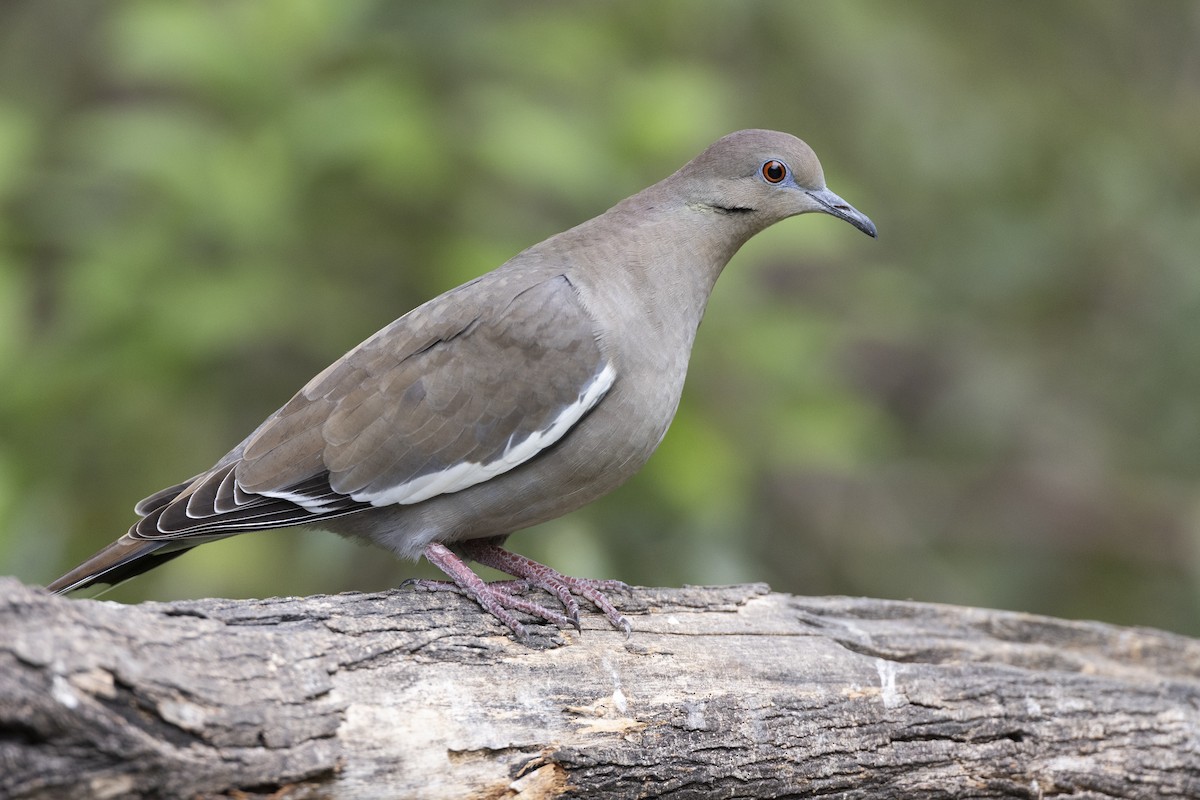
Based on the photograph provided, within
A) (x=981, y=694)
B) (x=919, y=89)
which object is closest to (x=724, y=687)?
(x=981, y=694)

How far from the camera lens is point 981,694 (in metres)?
3.57

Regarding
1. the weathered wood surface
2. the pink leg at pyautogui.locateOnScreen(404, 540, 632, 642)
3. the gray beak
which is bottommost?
the weathered wood surface

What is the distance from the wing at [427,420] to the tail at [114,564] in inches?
2.0

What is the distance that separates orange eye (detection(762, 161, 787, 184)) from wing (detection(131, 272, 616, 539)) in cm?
80

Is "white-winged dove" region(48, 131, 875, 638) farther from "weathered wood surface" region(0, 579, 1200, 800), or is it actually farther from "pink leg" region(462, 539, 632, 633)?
"weathered wood surface" region(0, 579, 1200, 800)

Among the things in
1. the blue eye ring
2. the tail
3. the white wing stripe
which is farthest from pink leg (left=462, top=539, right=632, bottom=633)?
the blue eye ring

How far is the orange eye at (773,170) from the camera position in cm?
404

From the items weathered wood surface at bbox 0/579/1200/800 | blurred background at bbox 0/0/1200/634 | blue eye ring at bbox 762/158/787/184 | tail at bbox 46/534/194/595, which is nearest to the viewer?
weathered wood surface at bbox 0/579/1200/800

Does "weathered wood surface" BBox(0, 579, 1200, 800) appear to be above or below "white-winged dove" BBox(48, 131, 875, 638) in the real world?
below

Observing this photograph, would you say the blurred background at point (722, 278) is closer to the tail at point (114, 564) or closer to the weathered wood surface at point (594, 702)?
the tail at point (114, 564)

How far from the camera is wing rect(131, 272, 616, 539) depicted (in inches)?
142

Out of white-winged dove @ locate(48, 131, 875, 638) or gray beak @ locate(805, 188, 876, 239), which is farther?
gray beak @ locate(805, 188, 876, 239)

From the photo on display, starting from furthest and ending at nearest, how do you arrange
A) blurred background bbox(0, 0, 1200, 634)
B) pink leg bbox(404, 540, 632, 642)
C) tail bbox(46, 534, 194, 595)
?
blurred background bbox(0, 0, 1200, 634) → tail bbox(46, 534, 194, 595) → pink leg bbox(404, 540, 632, 642)

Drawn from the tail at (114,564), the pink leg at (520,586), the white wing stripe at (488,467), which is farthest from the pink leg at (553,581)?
the tail at (114,564)
